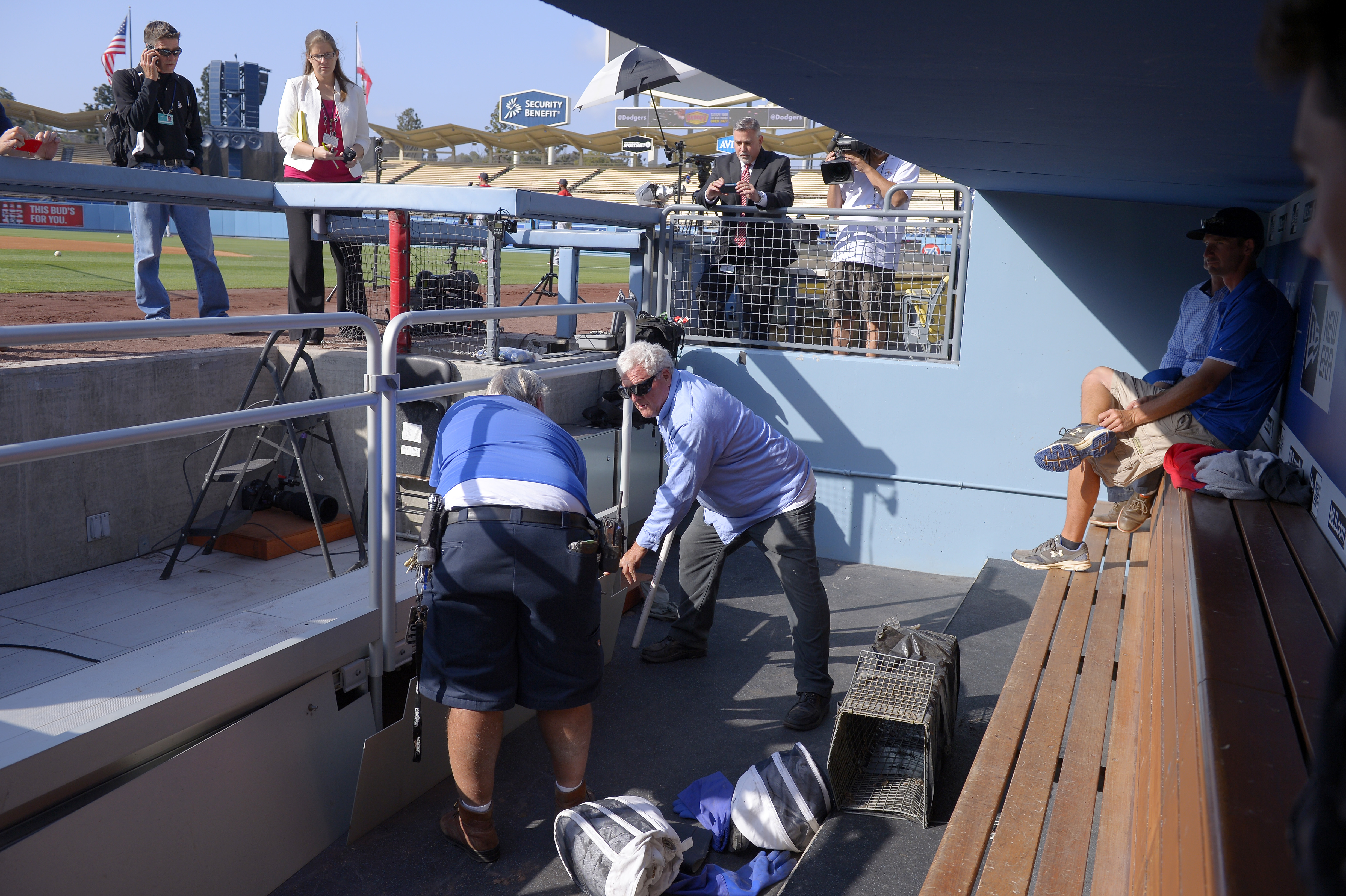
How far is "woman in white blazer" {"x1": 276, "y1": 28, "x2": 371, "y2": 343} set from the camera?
5.65 meters

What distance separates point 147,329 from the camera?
2.72m

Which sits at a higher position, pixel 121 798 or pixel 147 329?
pixel 147 329

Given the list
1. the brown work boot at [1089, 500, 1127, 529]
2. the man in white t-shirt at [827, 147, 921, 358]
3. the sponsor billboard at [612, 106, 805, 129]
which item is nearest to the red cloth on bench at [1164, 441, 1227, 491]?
the brown work boot at [1089, 500, 1127, 529]

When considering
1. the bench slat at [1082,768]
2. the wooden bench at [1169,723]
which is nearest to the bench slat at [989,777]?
the wooden bench at [1169,723]

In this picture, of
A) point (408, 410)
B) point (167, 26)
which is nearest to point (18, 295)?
point (167, 26)

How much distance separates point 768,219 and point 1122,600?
3.74 meters

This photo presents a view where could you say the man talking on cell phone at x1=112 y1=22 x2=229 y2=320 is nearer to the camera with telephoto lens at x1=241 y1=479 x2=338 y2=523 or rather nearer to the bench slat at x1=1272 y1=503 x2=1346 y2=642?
the camera with telephoto lens at x1=241 y1=479 x2=338 y2=523

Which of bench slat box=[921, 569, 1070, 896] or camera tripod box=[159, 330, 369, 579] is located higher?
camera tripod box=[159, 330, 369, 579]

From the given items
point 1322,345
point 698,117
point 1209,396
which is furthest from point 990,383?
point 698,117

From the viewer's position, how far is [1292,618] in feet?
7.29

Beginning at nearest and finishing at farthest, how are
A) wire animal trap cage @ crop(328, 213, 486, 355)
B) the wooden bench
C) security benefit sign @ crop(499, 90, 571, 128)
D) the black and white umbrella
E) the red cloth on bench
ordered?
the wooden bench < the red cloth on bench < wire animal trap cage @ crop(328, 213, 486, 355) < the black and white umbrella < security benefit sign @ crop(499, 90, 571, 128)

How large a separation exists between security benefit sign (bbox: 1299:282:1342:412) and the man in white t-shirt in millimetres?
2973

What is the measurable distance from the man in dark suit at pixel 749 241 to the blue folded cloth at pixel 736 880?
445 centimetres

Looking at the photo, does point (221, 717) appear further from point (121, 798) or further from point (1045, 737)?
point (1045, 737)
